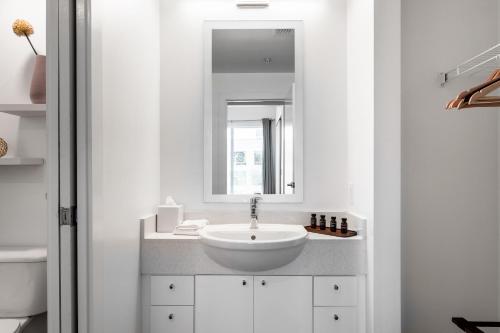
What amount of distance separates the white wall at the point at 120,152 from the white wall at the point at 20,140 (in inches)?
23.1

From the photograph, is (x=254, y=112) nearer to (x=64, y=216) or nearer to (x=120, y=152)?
(x=120, y=152)

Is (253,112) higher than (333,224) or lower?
higher

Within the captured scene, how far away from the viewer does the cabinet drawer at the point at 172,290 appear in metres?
1.86

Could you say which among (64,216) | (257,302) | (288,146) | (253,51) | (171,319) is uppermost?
(253,51)

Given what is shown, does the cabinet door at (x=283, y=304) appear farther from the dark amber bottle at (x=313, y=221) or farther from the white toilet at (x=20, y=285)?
the white toilet at (x=20, y=285)

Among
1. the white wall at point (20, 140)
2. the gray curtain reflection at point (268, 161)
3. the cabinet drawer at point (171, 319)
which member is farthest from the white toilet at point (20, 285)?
the gray curtain reflection at point (268, 161)

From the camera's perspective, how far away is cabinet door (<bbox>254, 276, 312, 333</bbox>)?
1845 millimetres

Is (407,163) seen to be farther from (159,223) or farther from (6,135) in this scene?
(6,135)

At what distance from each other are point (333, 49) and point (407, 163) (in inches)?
34.4

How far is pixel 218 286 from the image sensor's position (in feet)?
6.10

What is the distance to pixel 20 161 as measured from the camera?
1.77 metres

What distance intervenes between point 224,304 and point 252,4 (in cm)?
187

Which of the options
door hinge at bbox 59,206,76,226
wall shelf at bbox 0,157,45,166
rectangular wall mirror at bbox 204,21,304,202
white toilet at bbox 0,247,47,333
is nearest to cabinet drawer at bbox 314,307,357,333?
A: rectangular wall mirror at bbox 204,21,304,202

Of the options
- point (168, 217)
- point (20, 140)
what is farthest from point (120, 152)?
point (20, 140)
